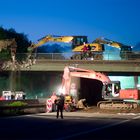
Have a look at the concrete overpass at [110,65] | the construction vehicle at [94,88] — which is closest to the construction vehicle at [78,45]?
the concrete overpass at [110,65]

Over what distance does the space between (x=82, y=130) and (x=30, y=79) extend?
84906mm

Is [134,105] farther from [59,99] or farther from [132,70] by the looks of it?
[132,70]

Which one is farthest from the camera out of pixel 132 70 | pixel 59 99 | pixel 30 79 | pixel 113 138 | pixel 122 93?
pixel 30 79

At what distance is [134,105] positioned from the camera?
48.1 meters

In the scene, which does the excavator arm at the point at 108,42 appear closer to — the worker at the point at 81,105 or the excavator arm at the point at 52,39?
the excavator arm at the point at 52,39

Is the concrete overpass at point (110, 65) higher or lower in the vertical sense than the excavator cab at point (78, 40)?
Answer: lower

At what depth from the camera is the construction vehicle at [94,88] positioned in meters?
48.1

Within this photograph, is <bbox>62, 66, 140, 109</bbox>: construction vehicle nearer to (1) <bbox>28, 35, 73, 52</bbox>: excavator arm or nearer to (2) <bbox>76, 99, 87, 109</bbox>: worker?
(2) <bbox>76, 99, 87, 109</bbox>: worker

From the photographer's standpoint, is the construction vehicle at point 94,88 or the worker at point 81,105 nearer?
the construction vehicle at point 94,88

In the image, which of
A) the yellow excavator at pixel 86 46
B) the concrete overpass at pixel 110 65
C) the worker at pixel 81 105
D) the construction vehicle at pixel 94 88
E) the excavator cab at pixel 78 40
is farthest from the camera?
the excavator cab at pixel 78 40

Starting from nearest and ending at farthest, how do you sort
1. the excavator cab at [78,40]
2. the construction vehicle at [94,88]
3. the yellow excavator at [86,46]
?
the construction vehicle at [94,88], the yellow excavator at [86,46], the excavator cab at [78,40]

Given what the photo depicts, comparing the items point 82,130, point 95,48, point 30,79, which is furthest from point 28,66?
point 82,130

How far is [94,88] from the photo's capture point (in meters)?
52.4

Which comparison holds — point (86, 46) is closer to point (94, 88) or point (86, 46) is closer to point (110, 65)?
point (110, 65)
